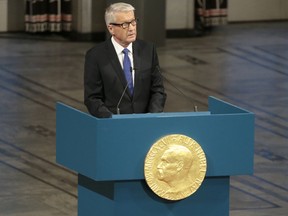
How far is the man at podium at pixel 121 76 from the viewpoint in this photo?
6.61m

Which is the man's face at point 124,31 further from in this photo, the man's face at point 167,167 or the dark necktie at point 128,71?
the man's face at point 167,167

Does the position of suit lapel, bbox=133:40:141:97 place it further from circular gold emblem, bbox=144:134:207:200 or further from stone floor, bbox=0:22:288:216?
circular gold emblem, bbox=144:134:207:200

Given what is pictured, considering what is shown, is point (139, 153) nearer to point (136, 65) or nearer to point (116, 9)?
point (136, 65)

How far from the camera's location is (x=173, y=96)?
→ 13.0 meters

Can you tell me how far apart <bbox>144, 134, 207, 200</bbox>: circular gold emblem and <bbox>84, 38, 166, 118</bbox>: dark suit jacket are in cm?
66

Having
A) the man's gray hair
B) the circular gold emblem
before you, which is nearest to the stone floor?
the man's gray hair

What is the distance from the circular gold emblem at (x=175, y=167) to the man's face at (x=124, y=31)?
795mm

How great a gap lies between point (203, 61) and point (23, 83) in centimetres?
A: 273

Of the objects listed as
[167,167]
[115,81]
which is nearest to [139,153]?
[167,167]

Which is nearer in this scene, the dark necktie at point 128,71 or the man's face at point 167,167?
the man's face at point 167,167

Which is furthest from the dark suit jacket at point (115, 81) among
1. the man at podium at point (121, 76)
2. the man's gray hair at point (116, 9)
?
the man's gray hair at point (116, 9)

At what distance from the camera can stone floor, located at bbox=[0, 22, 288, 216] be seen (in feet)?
30.1

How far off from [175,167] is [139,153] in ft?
0.68

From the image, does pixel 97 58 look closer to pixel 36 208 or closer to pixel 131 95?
pixel 131 95
